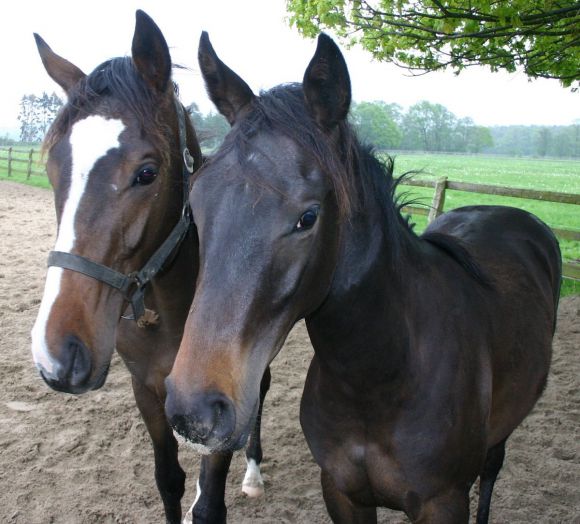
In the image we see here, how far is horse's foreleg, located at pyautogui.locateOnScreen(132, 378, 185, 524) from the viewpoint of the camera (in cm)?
253

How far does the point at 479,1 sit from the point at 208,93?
3.20 metres

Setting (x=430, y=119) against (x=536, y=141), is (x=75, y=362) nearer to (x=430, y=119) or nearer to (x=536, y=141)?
(x=430, y=119)

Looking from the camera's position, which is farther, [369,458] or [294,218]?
[369,458]

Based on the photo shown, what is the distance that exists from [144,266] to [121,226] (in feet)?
0.78

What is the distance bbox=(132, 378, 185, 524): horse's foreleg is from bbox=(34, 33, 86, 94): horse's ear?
57.1 inches

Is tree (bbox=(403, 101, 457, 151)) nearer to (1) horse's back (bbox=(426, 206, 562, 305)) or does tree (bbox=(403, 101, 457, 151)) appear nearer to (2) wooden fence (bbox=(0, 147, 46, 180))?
(2) wooden fence (bbox=(0, 147, 46, 180))

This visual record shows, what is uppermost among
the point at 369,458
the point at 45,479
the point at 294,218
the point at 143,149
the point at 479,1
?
the point at 479,1

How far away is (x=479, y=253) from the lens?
272cm

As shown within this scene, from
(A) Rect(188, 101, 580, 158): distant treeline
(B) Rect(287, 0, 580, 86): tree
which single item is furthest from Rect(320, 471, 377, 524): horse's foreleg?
(A) Rect(188, 101, 580, 158): distant treeline

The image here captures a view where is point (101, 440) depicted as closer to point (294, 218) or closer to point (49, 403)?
point (49, 403)

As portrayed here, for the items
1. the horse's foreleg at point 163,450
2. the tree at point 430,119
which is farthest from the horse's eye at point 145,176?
the tree at point 430,119

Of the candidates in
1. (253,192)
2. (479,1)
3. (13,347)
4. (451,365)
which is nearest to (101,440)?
(13,347)

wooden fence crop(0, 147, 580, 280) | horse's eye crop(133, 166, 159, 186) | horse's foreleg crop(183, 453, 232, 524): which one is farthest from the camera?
wooden fence crop(0, 147, 580, 280)

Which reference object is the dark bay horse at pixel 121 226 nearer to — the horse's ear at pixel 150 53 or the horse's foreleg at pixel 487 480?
the horse's ear at pixel 150 53
